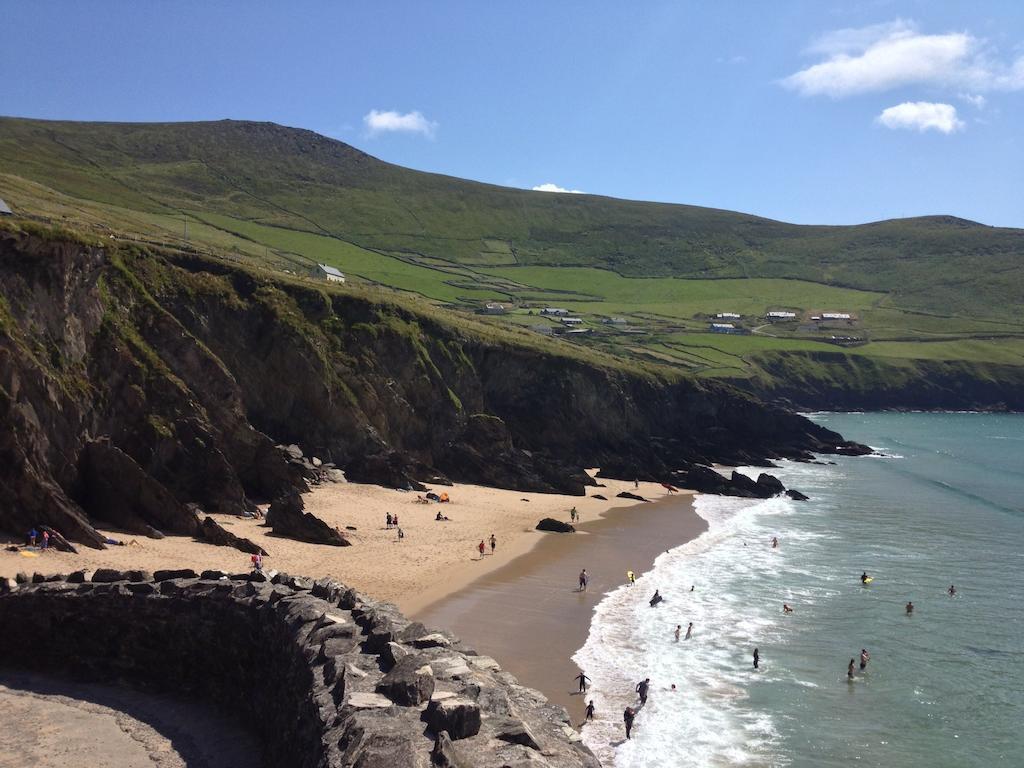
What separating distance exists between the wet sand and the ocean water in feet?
2.97

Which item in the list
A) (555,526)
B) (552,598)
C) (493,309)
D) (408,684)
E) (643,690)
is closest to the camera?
(408,684)

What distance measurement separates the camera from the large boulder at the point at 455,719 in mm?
12836

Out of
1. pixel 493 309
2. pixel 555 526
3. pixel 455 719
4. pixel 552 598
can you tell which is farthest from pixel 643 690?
pixel 493 309

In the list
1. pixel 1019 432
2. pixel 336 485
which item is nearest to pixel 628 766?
pixel 336 485

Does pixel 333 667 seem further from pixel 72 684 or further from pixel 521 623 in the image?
pixel 521 623

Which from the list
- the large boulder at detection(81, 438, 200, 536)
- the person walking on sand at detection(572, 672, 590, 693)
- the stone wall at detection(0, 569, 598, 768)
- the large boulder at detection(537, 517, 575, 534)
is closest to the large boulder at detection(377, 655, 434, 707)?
the stone wall at detection(0, 569, 598, 768)

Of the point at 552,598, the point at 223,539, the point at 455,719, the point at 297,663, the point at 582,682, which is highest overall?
the point at 455,719

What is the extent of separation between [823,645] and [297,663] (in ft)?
74.4

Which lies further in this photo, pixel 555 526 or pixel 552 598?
pixel 555 526

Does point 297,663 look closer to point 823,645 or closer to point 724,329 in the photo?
point 823,645

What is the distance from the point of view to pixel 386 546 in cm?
4409

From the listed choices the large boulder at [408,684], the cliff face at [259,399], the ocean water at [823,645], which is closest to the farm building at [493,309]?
the cliff face at [259,399]

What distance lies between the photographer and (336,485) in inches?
2170

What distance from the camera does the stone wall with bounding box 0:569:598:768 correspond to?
12852 millimetres
